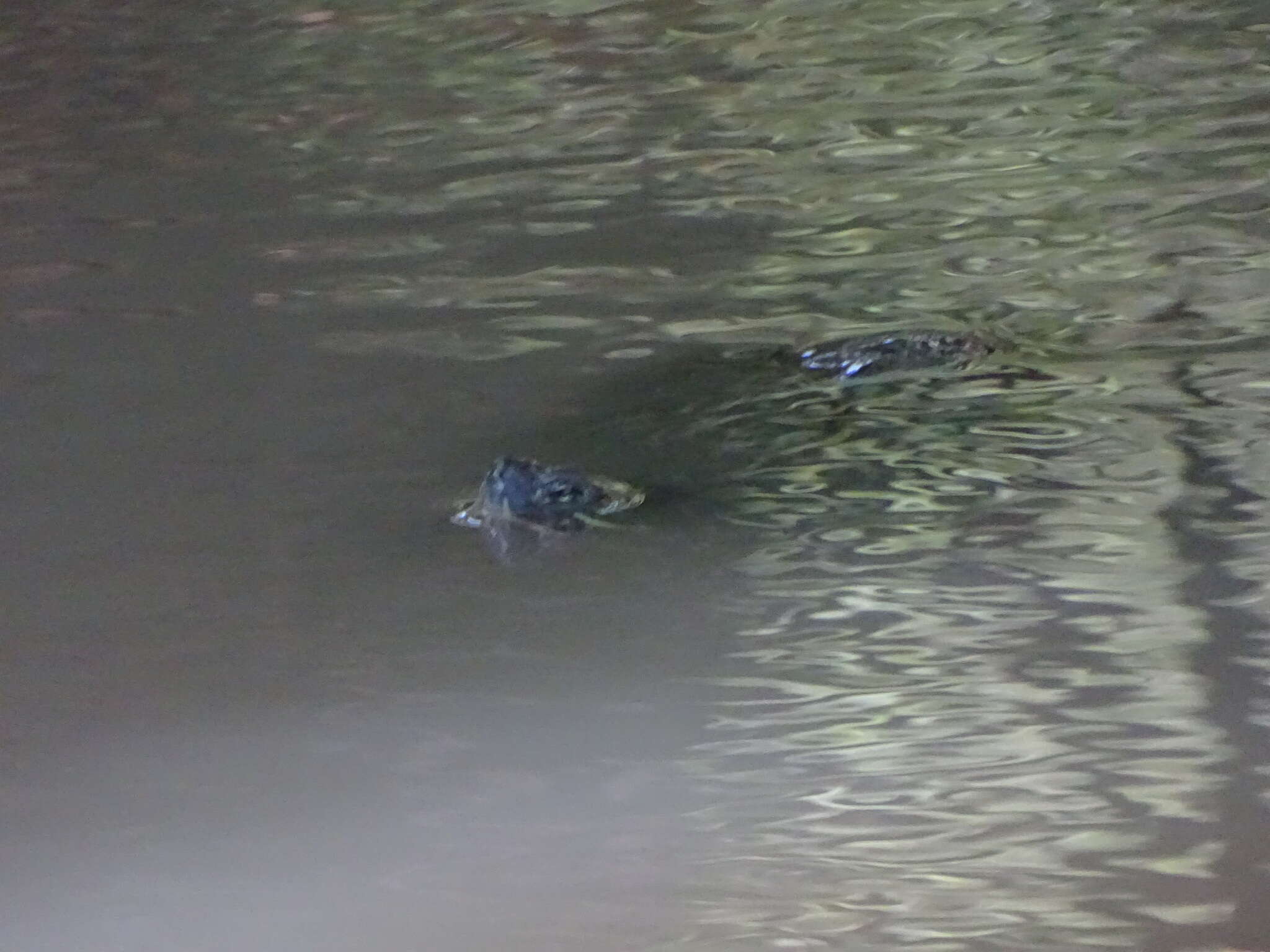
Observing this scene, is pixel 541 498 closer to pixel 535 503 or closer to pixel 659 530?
pixel 535 503

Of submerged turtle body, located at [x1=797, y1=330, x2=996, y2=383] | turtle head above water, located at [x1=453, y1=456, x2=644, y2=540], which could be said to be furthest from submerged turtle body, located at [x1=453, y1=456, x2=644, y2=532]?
submerged turtle body, located at [x1=797, y1=330, x2=996, y2=383]

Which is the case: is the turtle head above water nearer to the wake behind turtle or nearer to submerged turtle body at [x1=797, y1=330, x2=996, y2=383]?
the wake behind turtle

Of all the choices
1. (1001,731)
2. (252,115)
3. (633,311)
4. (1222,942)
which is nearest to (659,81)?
(252,115)

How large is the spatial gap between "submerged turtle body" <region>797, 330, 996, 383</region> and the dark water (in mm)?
48

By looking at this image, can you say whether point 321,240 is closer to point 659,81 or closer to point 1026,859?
point 659,81

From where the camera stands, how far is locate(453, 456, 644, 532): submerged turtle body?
2.32 metres

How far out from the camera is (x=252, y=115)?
4.66 meters

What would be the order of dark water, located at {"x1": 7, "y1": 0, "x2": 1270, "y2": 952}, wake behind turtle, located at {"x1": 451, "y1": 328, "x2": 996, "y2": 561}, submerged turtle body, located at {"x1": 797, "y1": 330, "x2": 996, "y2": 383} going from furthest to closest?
submerged turtle body, located at {"x1": 797, "y1": 330, "x2": 996, "y2": 383}, wake behind turtle, located at {"x1": 451, "y1": 328, "x2": 996, "y2": 561}, dark water, located at {"x1": 7, "y1": 0, "x2": 1270, "y2": 952}

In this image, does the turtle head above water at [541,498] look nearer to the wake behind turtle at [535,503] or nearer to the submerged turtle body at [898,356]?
the wake behind turtle at [535,503]

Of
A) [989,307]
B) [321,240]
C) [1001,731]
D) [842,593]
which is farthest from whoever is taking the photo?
[321,240]

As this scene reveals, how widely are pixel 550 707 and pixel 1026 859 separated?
51cm

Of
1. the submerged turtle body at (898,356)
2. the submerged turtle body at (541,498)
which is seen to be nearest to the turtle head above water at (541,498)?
the submerged turtle body at (541,498)

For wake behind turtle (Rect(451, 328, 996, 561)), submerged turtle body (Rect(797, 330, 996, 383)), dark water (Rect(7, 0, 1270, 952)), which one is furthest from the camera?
submerged turtle body (Rect(797, 330, 996, 383))

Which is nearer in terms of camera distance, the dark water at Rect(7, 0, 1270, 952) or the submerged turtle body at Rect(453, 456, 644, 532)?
the dark water at Rect(7, 0, 1270, 952)
